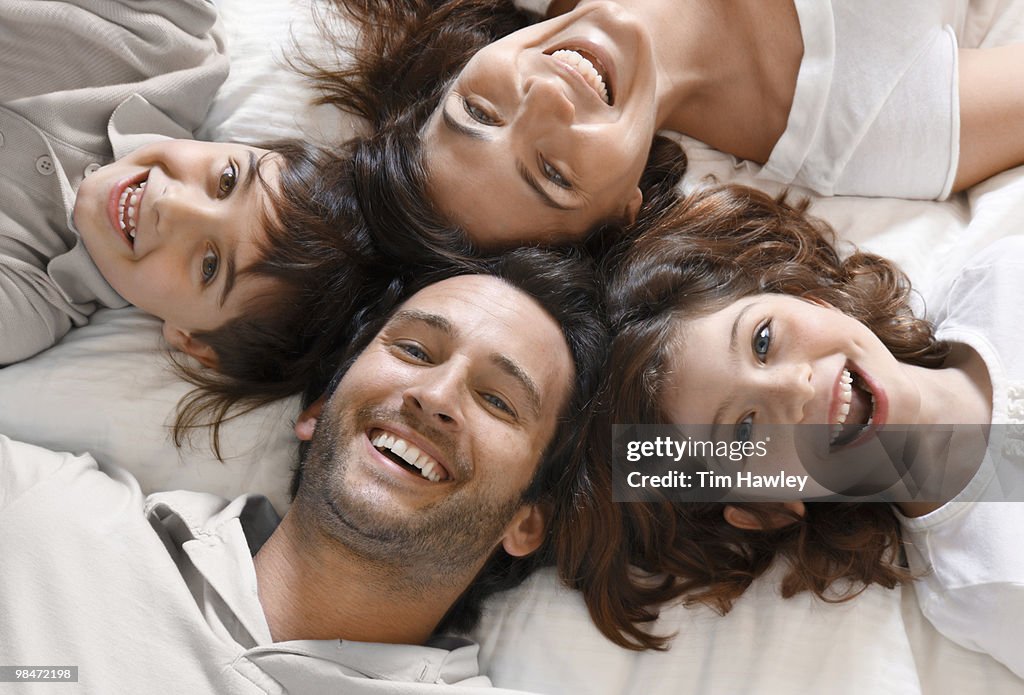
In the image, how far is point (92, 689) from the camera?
1.47 m

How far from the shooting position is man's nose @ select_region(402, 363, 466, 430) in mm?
1508

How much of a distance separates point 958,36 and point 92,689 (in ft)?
7.13

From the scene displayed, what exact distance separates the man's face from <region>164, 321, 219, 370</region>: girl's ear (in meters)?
0.41

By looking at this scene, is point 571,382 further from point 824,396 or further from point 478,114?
point 478,114

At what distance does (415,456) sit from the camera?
5.07ft

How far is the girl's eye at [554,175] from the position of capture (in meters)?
1.75

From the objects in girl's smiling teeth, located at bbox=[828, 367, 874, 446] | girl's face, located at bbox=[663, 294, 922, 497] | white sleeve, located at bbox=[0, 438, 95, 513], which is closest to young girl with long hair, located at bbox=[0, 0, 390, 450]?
white sleeve, located at bbox=[0, 438, 95, 513]

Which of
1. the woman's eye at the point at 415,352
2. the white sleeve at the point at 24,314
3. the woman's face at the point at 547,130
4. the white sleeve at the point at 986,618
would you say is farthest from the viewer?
the white sleeve at the point at 24,314

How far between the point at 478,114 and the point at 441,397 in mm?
595

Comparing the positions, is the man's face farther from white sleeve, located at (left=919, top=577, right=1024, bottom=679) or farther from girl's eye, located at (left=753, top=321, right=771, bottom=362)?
white sleeve, located at (left=919, top=577, right=1024, bottom=679)

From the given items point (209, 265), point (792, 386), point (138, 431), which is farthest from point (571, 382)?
point (138, 431)

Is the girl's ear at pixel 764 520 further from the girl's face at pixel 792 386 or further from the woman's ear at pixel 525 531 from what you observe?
the woman's ear at pixel 525 531

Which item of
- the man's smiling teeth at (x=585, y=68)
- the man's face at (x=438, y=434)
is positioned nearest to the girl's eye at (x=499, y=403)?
the man's face at (x=438, y=434)

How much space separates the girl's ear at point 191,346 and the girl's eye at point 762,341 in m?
1.08
